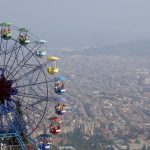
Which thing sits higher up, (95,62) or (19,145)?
(95,62)

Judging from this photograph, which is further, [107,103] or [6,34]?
[107,103]

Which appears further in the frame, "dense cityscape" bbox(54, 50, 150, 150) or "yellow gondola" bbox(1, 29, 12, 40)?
"dense cityscape" bbox(54, 50, 150, 150)

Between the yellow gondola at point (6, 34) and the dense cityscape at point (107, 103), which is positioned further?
the dense cityscape at point (107, 103)

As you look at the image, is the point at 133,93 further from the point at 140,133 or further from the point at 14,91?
the point at 14,91

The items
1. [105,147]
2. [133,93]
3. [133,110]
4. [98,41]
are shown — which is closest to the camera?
[105,147]

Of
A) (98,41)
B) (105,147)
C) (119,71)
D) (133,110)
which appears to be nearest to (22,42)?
(105,147)

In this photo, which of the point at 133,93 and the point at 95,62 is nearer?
the point at 133,93

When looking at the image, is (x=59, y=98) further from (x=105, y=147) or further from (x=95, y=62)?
(x=95, y=62)

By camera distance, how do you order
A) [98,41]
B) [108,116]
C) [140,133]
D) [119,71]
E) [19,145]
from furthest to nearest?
[98,41]
[119,71]
[108,116]
[140,133]
[19,145]

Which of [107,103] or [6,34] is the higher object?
[6,34]

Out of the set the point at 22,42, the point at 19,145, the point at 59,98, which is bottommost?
the point at 19,145
